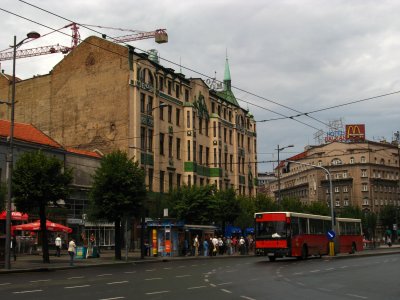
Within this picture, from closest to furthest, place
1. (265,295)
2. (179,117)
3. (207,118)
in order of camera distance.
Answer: (265,295), (179,117), (207,118)

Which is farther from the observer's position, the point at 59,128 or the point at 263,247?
the point at 59,128

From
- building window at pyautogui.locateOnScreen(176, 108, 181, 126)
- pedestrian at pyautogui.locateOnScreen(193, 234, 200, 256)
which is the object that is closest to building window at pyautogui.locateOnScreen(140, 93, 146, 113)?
building window at pyautogui.locateOnScreen(176, 108, 181, 126)

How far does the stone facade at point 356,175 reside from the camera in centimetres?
12012

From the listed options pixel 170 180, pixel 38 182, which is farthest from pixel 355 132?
pixel 38 182

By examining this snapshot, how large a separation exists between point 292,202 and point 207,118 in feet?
50.6

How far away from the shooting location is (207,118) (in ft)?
215

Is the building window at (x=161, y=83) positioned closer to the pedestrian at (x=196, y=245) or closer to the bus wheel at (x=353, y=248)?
the pedestrian at (x=196, y=245)

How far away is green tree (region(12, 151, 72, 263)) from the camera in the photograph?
30.4 metres

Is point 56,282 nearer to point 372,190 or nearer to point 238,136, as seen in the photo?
point 238,136

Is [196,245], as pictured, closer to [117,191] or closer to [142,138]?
[117,191]

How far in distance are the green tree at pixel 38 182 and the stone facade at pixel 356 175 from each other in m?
93.2

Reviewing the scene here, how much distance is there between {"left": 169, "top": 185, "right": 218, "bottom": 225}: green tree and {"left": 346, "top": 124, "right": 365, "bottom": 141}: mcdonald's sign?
77.2m

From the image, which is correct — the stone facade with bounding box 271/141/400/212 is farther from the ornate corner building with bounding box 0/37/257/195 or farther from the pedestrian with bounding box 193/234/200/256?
the pedestrian with bounding box 193/234/200/256

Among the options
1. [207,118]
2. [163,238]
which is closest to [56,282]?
[163,238]
